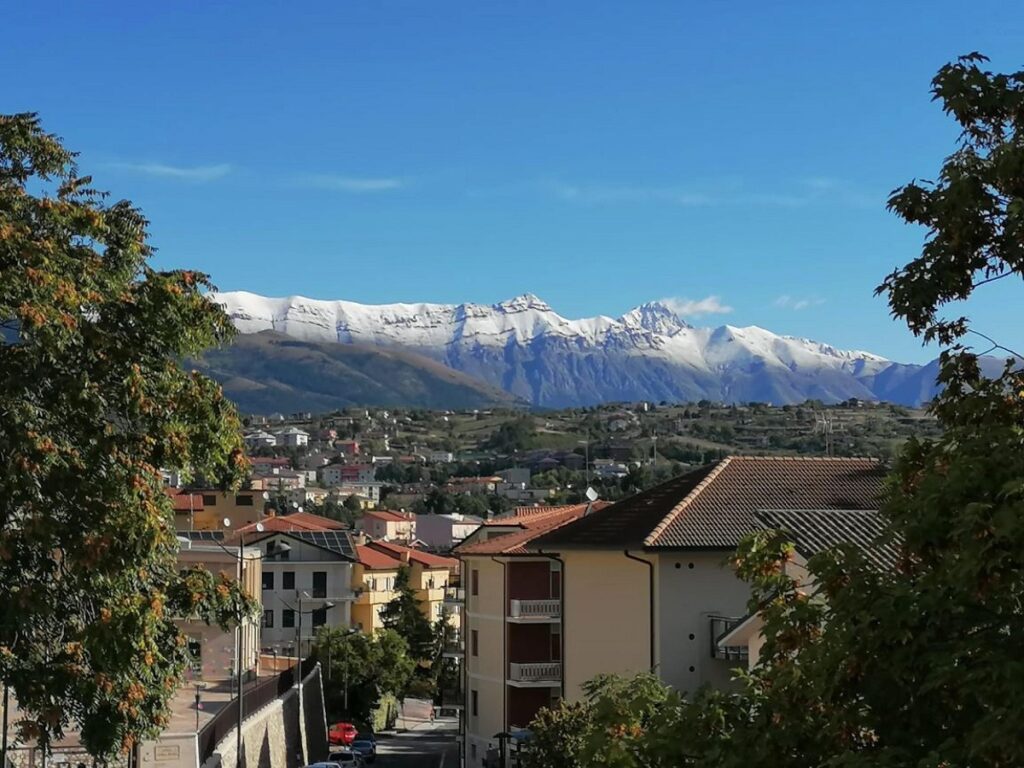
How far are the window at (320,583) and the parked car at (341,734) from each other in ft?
72.2

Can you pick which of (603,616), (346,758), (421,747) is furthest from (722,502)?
(421,747)

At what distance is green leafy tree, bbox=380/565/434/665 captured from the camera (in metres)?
92.2

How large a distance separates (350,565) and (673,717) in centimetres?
8332

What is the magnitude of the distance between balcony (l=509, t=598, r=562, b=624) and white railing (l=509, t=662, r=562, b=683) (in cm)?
122

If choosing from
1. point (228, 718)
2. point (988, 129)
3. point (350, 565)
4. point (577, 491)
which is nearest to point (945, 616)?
point (988, 129)

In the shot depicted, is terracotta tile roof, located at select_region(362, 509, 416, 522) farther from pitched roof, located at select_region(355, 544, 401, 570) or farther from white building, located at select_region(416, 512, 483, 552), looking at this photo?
pitched roof, located at select_region(355, 544, 401, 570)

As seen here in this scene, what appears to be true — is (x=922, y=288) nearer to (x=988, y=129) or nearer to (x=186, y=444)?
(x=988, y=129)

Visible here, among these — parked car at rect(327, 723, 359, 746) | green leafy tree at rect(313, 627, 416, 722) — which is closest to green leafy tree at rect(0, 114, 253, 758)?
parked car at rect(327, 723, 359, 746)

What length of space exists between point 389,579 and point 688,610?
71.8 m

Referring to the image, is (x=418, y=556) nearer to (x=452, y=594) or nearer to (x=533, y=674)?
(x=452, y=594)

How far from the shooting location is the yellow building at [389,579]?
322ft

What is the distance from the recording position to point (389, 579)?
103125 mm

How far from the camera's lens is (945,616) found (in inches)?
370

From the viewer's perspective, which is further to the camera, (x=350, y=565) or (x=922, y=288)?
(x=350, y=565)
